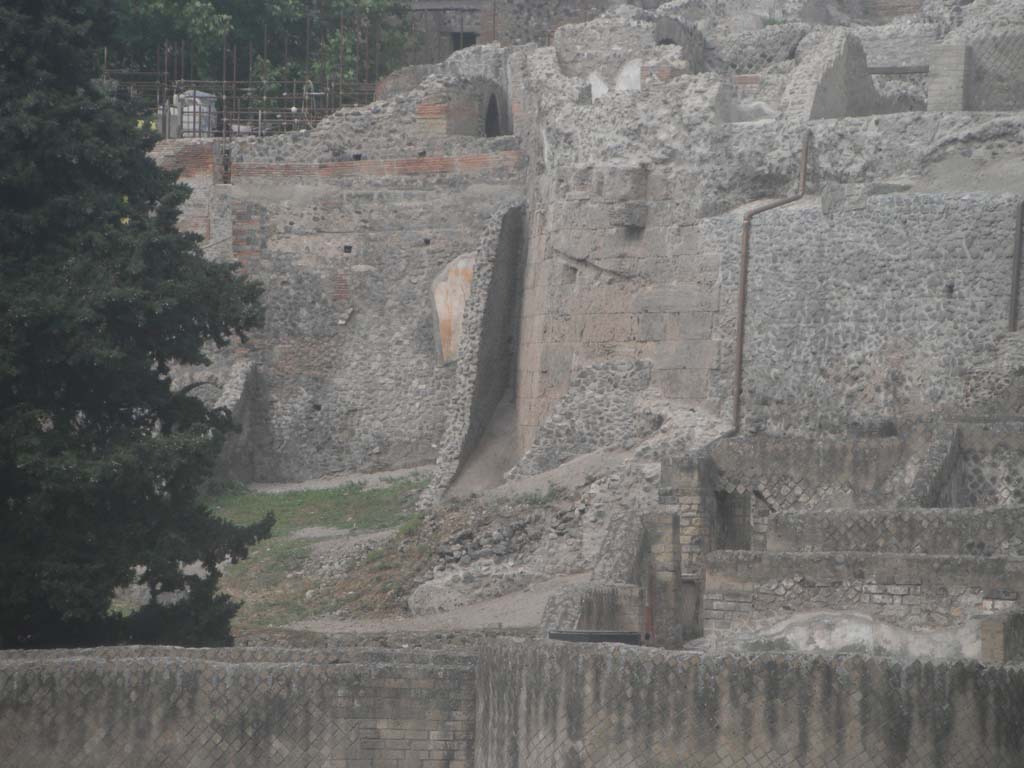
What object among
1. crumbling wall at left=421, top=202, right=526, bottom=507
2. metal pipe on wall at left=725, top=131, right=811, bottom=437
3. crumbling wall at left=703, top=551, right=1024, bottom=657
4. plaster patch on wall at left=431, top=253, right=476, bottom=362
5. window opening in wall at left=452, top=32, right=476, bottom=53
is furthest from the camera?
window opening in wall at left=452, top=32, right=476, bottom=53

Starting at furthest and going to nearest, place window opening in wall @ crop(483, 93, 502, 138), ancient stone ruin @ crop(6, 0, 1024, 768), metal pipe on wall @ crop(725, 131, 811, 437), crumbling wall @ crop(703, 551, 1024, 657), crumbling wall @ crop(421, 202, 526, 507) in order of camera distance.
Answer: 1. window opening in wall @ crop(483, 93, 502, 138)
2. crumbling wall @ crop(421, 202, 526, 507)
3. metal pipe on wall @ crop(725, 131, 811, 437)
4. crumbling wall @ crop(703, 551, 1024, 657)
5. ancient stone ruin @ crop(6, 0, 1024, 768)

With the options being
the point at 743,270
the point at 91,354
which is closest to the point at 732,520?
the point at 743,270

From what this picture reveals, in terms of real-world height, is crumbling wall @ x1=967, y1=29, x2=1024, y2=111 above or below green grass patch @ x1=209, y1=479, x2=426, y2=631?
above

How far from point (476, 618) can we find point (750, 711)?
969cm

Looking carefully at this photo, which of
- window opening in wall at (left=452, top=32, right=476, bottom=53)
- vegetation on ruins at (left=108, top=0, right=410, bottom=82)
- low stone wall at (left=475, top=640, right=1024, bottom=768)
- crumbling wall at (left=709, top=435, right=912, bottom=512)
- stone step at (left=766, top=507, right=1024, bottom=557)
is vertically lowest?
low stone wall at (left=475, top=640, right=1024, bottom=768)

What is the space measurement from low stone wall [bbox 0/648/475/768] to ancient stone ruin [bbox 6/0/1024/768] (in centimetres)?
2

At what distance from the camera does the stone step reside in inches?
877

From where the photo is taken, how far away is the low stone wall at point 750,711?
17391mm

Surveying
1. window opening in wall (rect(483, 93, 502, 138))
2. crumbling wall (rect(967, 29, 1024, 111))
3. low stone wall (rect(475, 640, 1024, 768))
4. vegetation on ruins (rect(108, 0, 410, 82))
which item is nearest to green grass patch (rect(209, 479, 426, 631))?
window opening in wall (rect(483, 93, 502, 138))

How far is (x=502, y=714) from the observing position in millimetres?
19188

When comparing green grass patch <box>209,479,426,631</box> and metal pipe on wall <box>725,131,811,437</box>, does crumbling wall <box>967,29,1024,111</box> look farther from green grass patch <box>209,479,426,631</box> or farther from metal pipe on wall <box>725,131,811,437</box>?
green grass patch <box>209,479,426,631</box>

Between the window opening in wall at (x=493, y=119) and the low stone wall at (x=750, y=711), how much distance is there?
74.5 ft

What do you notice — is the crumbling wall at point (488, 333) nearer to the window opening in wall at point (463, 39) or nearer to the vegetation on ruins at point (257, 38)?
the vegetation on ruins at point (257, 38)

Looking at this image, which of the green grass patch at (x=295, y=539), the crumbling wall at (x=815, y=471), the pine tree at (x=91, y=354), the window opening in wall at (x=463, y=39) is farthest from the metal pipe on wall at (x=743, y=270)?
the window opening in wall at (x=463, y=39)
